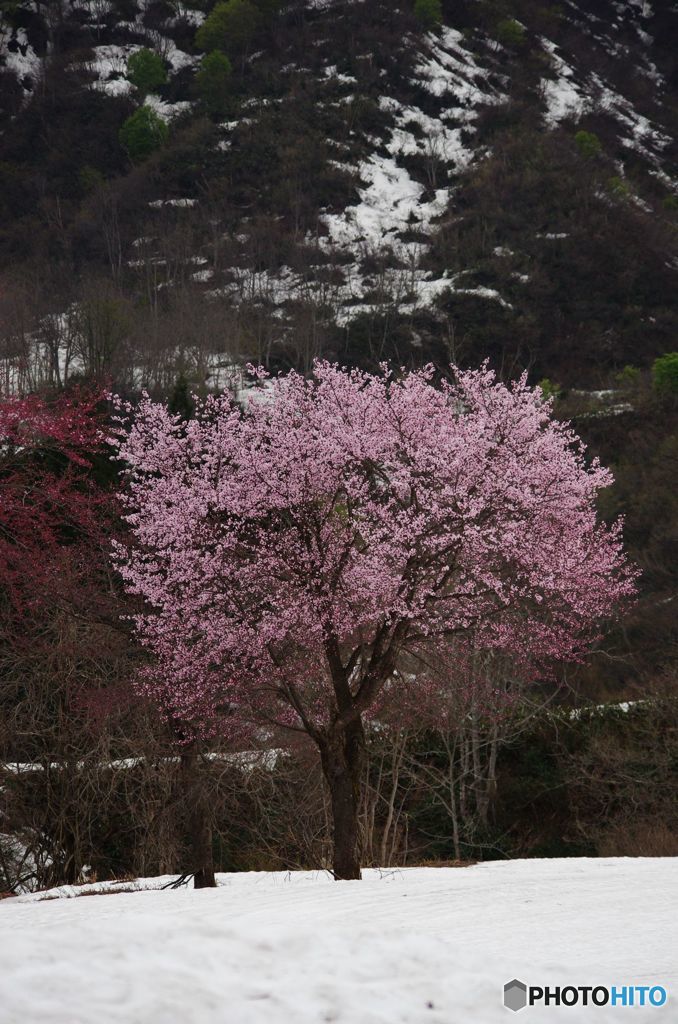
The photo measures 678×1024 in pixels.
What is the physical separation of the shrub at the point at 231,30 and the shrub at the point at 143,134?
15263 millimetres

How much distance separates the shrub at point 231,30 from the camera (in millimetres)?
112125

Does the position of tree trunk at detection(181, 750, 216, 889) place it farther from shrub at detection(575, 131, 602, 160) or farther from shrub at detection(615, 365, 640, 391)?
shrub at detection(575, 131, 602, 160)

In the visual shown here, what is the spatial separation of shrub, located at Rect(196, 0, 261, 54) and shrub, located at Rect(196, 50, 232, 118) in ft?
29.2

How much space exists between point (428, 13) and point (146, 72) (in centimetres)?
3006

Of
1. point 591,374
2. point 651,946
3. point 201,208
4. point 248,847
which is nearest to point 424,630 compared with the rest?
point 651,946

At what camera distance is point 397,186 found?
3575 inches

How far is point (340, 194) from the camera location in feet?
293

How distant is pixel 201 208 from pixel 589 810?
74013 mm

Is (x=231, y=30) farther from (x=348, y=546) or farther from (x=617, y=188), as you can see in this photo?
(x=348, y=546)

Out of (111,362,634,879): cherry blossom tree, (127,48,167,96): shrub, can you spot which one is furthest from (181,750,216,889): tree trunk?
(127,48,167,96): shrub

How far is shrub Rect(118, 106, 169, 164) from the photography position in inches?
3996

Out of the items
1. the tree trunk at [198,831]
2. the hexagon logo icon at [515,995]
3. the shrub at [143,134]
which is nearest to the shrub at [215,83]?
the shrub at [143,134]

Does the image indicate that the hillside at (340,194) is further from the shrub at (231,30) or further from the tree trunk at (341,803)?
the tree trunk at (341,803)

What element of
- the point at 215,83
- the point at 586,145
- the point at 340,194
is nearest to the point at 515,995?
the point at 340,194
